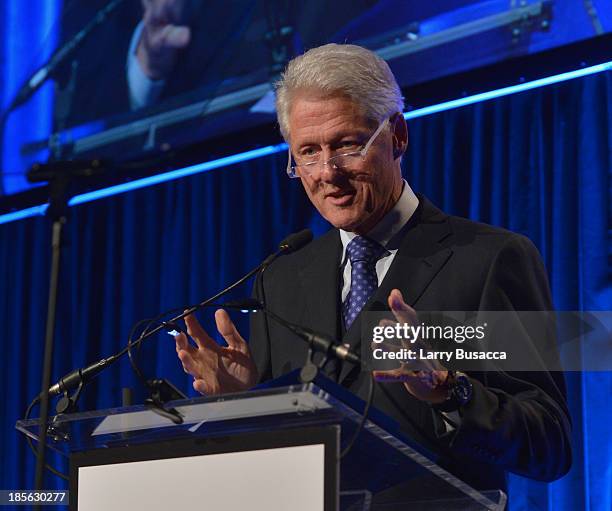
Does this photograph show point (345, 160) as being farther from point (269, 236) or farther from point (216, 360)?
point (269, 236)

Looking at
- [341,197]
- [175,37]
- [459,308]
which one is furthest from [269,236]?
[459,308]

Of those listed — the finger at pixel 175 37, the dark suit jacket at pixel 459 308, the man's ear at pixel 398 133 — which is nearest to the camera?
the dark suit jacket at pixel 459 308

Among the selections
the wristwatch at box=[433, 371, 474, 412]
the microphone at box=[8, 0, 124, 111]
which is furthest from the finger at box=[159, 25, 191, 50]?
the wristwatch at box=[433, 371, 474, 412]

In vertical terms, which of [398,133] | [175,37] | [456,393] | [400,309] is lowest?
[456,393]

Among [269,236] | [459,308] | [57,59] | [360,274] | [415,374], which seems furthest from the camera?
[57,59]

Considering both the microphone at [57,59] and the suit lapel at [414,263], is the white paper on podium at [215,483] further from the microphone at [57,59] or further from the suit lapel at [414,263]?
the microphone at [57,59]

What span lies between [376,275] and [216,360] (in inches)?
18.8

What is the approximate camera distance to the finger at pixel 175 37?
439 centimetres

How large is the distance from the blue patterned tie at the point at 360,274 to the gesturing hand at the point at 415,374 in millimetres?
571

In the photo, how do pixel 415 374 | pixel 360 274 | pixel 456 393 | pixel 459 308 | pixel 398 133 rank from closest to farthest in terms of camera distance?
1. pixel 415 374
2. pixel 456 393
3. pixel 459 308
4. pixel 360 274
5. pixel 398 133

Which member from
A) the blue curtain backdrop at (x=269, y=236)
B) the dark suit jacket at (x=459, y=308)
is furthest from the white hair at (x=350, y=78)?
the blue curtain backdrop at (x=269, y=236)

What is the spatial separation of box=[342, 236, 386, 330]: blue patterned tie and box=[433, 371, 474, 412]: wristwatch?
0.51m

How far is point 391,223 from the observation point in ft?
7.61

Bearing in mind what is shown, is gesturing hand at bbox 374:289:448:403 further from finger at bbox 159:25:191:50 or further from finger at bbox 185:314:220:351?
finger at bbox 159:25:191:50
